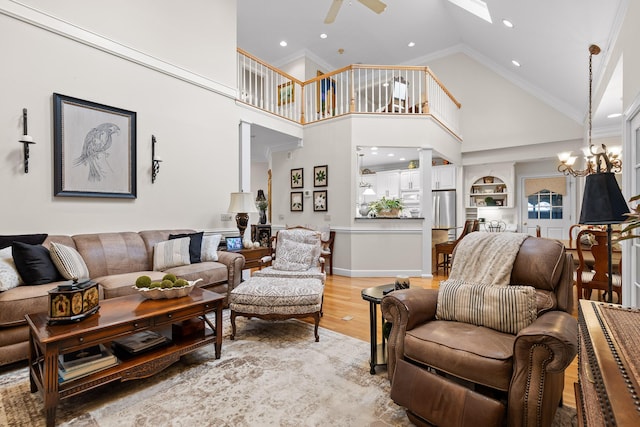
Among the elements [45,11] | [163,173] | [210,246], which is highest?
[45,11]

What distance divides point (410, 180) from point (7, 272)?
749 centimetres

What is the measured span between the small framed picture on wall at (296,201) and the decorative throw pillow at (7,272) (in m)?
4.26

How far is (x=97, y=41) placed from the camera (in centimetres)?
329

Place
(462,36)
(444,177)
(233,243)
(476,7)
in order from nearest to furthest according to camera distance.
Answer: (233,243) < (476,7) < (462,36) < (444,177)

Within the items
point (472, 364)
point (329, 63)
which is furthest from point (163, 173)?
point (329, 63)

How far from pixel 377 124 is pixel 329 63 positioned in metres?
3.56

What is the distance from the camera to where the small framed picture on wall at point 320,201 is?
5.83 meters

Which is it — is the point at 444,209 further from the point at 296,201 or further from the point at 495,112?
the point at 296,201

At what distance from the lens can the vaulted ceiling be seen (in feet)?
12.3

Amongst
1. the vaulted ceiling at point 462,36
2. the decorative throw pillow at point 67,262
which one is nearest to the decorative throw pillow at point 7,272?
the decorative throw pillow at point 67,262

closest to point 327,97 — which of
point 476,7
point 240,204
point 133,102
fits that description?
point 476,7

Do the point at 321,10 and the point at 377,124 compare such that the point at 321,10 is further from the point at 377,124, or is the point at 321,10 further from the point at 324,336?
the point at 324,336

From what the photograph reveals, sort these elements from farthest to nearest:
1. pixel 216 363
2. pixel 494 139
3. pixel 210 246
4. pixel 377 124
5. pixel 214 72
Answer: pixel 494 139, pixel 377 124, pixel 214 72, pixel 210 246, pixel 216 363

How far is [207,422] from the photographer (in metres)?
1.66
